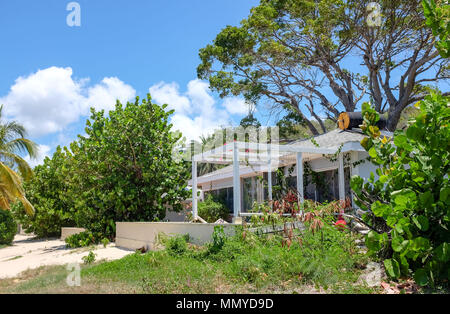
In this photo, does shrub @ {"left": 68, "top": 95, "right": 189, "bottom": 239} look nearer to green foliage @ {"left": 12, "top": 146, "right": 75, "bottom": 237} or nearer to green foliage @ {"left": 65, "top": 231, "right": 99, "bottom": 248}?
green foliage @ {"left": 65, "top": 231, "right": 99, "bottom": 248}

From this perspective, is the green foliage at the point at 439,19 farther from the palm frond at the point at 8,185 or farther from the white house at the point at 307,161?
the palm frond at the point at 8,185

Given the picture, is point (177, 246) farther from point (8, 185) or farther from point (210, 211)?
point (8, 185)

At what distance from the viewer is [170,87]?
1652cm

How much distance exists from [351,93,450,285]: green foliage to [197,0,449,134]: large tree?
1705cm

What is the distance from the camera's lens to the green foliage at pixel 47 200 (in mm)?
19344

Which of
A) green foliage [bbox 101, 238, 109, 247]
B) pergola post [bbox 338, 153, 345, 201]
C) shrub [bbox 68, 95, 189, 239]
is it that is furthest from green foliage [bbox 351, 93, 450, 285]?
green foliage [bbox 101, 238, 109, 247]

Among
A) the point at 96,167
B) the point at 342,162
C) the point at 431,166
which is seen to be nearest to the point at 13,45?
the point at 96,167

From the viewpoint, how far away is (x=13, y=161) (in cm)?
1919

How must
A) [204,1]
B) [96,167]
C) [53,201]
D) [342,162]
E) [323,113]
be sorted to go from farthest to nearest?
[323,113], [53,201], [204,1], [96,167], [342,162]

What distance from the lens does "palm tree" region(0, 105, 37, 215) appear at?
15.1m

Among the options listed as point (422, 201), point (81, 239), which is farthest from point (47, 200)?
point (422, 201)

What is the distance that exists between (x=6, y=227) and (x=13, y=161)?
11.7ft
